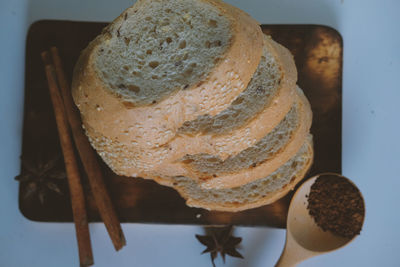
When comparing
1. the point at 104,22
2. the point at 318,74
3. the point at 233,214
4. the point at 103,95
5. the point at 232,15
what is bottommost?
the point at 233,214

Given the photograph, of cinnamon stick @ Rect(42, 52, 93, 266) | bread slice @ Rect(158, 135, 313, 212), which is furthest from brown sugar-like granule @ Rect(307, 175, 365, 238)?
cinnamon stick @ Rect(42, 52, 93, 266)

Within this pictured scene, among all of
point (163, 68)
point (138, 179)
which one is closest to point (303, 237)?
point (138, 179)

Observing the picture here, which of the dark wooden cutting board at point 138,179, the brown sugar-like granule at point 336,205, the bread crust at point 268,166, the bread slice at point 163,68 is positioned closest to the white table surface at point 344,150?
the dark wooden cutting board at point 138,179

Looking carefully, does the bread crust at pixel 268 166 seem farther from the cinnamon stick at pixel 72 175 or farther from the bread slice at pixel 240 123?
the cinnamon stick at pixel 72 175

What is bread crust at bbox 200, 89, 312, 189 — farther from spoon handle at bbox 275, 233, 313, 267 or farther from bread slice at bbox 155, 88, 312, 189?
spoon handle at bbox 275, 233, 313, 267

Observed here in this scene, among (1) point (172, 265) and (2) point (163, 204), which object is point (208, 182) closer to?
(2) point (163, 204)

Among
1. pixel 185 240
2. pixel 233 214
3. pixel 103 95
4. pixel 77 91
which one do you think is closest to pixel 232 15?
pixel 103 95
